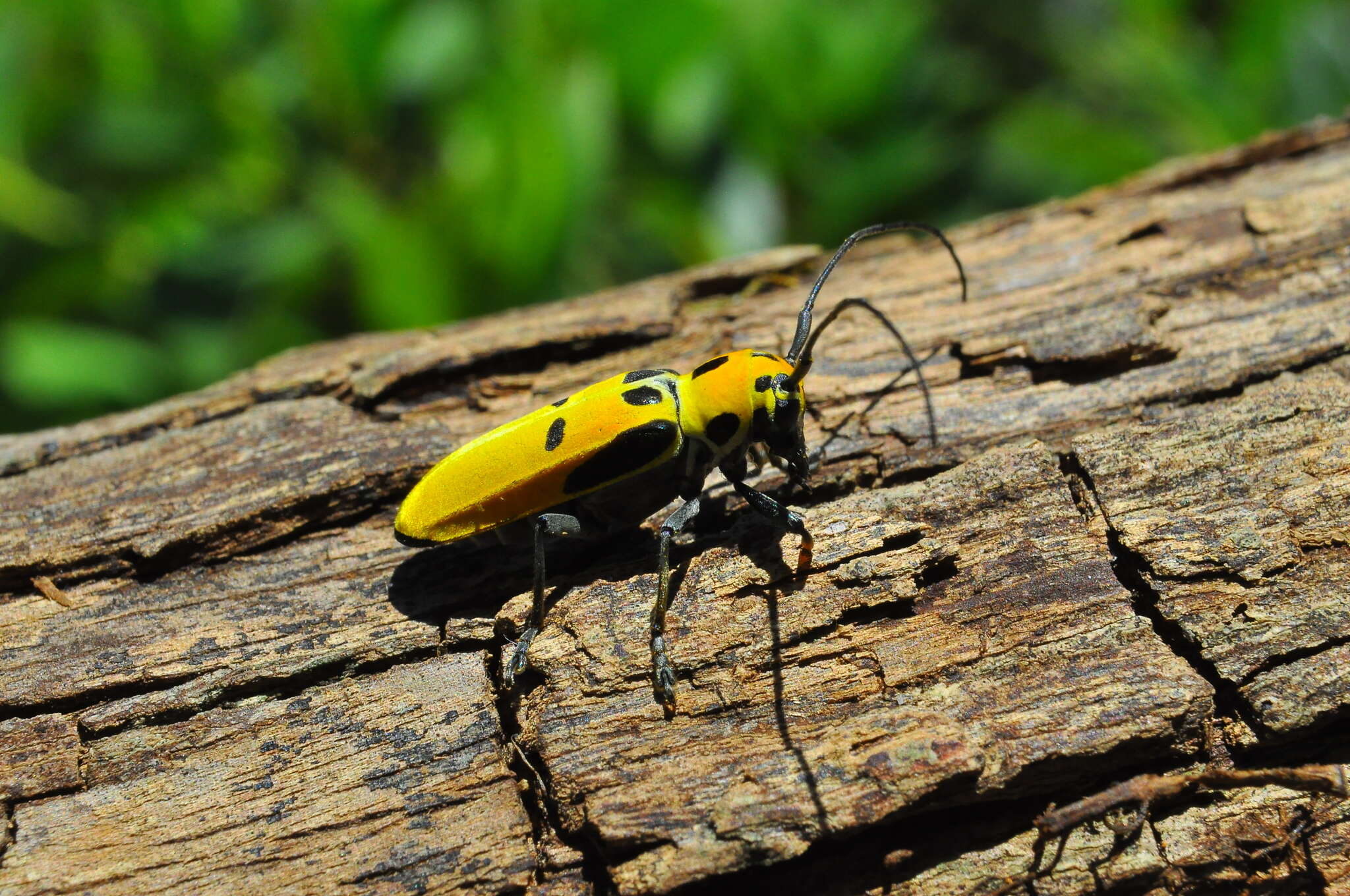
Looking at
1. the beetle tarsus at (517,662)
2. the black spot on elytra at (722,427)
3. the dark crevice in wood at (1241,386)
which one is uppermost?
the black spot on elytra at (722,427)

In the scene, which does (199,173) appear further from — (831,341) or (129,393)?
(831,341)

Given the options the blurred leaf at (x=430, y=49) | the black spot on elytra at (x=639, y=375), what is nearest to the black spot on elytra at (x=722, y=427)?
the black spot on elytra at (x=639, y=375)

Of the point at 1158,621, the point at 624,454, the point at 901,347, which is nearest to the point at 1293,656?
the point at 1158,621

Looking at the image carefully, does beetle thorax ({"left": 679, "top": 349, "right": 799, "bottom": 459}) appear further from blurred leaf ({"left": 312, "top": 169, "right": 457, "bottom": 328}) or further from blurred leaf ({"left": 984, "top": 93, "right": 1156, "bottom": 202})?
blurred leaf ({"left": 984, "top": 93, "right": 1156, "bottom": 202})

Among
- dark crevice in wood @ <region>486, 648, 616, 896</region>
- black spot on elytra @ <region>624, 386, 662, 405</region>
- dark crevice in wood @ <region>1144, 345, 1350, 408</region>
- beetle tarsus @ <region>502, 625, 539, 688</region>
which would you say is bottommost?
dark crevice in wood @ <region>486, 648, 616, 896</region>

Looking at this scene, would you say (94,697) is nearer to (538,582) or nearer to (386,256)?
(538,582)

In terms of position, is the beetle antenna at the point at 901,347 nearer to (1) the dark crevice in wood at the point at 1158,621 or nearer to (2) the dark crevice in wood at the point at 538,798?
(1) the dark crevice in wood at the point at 1158,621

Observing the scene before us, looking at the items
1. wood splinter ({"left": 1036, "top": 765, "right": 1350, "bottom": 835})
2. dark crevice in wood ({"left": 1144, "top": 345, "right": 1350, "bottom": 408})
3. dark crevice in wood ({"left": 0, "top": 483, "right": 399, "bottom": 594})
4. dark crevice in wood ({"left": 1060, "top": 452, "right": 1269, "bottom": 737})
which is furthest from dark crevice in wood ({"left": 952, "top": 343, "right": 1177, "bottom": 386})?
dark crevice in wood ({"left": 0, "top": 483, "right": 399, "bottom": 594})
